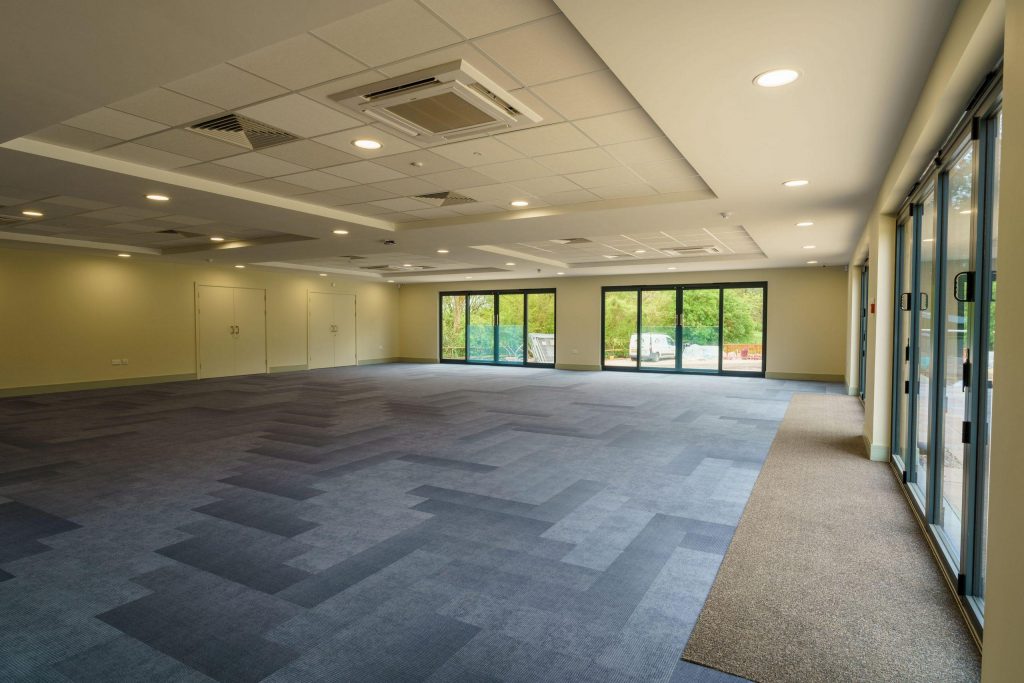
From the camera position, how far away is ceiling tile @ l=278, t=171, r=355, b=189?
577 cm

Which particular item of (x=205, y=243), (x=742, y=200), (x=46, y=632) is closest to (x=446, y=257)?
(x=205, y=243)

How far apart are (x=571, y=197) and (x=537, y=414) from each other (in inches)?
138

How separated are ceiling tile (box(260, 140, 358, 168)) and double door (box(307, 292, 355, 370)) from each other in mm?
11985

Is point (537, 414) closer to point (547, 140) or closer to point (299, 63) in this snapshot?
point (547, 140)

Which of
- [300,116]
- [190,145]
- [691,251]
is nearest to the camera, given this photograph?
[300,116]

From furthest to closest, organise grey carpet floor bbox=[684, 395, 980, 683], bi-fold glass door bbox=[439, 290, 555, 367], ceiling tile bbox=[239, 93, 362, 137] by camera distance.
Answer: bi-fold glass door bbox=[439, 290, 555, 367]
ceiling tile bbox=[239, 93, 362, 137]
grey carpet floor bbox=[684, 395, 980, 683]

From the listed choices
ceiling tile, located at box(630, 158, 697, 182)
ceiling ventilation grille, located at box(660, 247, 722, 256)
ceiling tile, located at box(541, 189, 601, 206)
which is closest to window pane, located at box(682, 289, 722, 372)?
ceiling ventilation grille, located at box(660, 247, 722, 256)

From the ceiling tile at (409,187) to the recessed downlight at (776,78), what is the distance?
3624 mm

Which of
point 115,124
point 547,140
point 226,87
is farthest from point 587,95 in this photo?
point 115,124

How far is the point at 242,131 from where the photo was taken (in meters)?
4.54

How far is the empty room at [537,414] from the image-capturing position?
2461mm

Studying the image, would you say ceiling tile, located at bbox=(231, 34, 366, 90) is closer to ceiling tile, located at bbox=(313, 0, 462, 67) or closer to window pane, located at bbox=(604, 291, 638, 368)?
ceiling tile, located at bbox=(313, 0, 462, 67)

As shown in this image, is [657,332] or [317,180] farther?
[657,332]

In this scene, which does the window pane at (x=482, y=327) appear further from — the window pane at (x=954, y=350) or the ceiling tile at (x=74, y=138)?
the window pane at (x=954, y=350)
